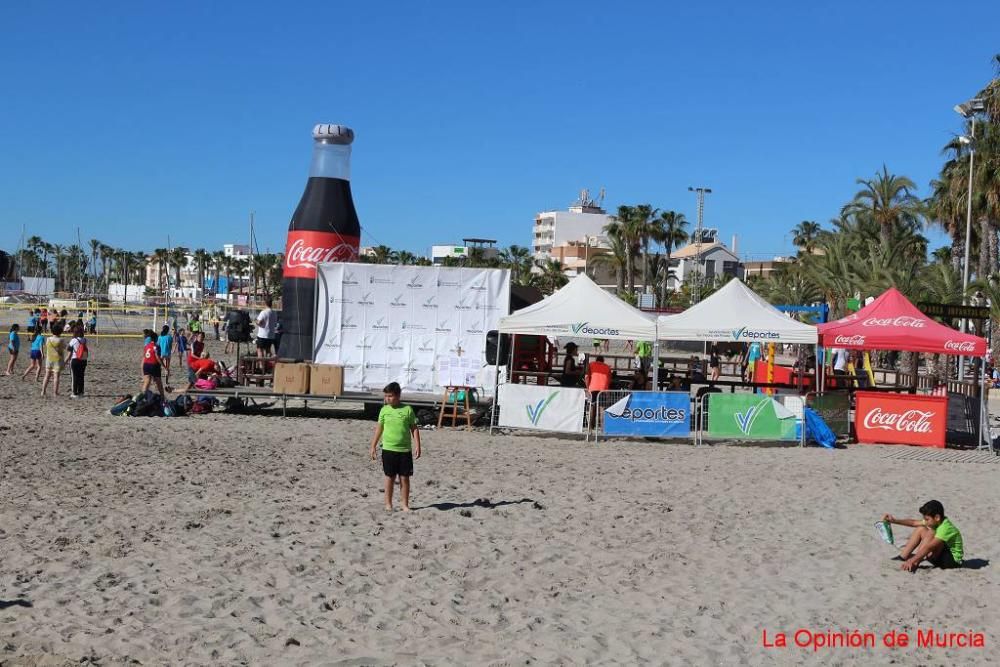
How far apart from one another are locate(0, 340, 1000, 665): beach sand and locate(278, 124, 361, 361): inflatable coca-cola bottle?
550cm

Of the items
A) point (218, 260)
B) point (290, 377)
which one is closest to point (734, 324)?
point (290, 377)

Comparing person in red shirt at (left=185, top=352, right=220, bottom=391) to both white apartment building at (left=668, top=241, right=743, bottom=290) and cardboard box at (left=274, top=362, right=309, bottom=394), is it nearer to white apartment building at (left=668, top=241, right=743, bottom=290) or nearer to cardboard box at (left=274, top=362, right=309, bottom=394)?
cardboard box at (left=274, top=362, right=309, bottom=394)

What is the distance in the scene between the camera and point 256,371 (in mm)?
19609

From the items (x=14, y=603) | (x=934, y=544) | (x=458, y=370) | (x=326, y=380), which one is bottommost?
(x=14, y=603)

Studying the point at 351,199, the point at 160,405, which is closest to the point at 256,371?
the point at 160,405

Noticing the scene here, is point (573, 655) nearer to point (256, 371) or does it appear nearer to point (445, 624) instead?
point (445, 624)

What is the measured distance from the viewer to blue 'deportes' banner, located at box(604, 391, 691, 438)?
57.5 feet

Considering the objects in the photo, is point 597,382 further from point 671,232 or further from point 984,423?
point 671,232

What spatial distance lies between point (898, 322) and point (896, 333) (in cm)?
29

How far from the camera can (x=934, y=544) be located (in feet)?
30.4

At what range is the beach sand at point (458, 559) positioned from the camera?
6.99 meters

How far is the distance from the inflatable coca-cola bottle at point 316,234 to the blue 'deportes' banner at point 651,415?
618 cm

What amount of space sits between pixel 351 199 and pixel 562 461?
8.94m

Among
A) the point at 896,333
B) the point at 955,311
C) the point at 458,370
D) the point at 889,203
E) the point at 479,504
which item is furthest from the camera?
the point at 889,203
